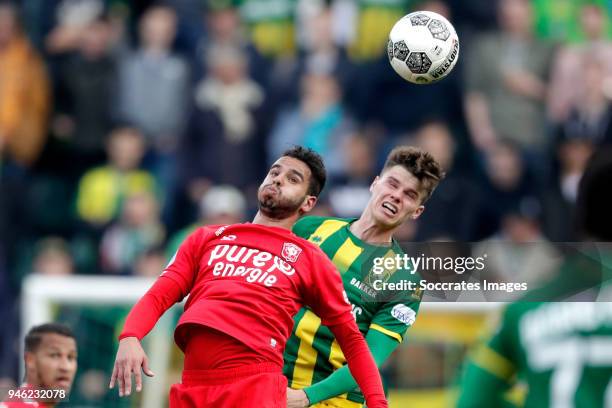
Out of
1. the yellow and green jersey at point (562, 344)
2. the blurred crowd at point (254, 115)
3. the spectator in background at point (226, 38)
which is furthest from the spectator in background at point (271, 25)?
the yellow and green jersey at point (562, 344)

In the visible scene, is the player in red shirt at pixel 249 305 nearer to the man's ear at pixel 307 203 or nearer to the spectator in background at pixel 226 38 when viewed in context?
the man's ear at pixel 307 203

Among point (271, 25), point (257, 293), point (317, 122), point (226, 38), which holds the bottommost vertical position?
point (257, 293)

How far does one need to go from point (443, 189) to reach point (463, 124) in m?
1.24

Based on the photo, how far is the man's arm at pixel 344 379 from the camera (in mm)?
7137

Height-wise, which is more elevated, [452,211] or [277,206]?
[277,206]

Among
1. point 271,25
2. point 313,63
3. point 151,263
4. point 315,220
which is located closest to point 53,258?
point 151,263

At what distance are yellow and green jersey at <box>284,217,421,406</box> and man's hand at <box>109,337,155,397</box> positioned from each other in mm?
1266

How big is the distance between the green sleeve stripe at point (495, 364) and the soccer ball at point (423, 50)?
14.1 ft

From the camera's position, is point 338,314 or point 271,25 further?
point 271,25

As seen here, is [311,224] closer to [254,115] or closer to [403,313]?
[403,313]

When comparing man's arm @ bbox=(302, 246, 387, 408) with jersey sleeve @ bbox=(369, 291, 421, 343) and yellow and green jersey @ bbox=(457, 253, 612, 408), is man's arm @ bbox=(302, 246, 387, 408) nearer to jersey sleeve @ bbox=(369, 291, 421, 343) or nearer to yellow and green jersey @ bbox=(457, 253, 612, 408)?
jersey sleeve @ bbox=(369, 291, 421, 343)

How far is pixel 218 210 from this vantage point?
40.6 ft

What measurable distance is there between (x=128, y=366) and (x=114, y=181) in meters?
7.68

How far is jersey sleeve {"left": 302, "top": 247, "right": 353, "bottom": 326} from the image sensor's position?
268 inches
